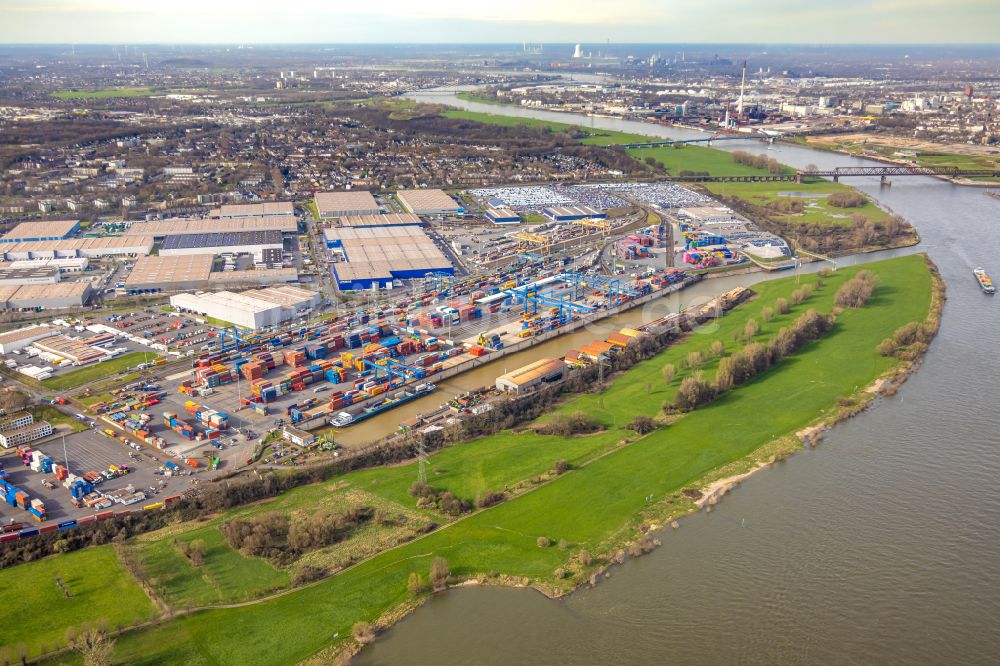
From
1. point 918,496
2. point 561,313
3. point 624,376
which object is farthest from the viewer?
point 561,313

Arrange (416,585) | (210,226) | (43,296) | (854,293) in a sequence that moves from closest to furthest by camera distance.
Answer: (416,585), (43,296), (854,293), (210,226)

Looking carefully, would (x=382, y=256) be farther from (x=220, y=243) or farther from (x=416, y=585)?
(x=416, y=585)

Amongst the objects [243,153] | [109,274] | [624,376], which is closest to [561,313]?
[624,376]

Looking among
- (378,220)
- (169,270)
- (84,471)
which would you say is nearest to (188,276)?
(169,270)

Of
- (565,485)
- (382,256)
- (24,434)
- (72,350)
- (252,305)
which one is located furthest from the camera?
(382,256)

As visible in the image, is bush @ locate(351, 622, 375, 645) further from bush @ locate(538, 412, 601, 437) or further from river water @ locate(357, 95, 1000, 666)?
bush @ locate(538, 412, 601, 437)

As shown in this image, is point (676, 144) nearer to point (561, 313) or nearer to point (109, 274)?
point (561, 313)

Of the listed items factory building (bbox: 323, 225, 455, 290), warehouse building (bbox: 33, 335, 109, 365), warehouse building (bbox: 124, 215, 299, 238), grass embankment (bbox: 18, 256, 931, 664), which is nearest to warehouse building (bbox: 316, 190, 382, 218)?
warehouse building (bbox: 124, 215, 299, 238)
